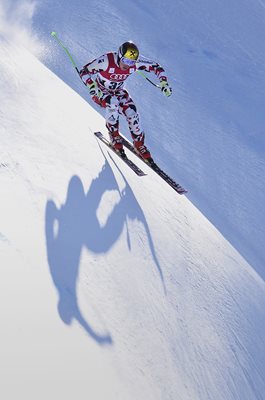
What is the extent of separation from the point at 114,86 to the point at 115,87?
0.03 metres

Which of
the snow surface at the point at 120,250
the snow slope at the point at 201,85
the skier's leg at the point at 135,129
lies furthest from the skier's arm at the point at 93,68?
the snow slope at the point at 201,85

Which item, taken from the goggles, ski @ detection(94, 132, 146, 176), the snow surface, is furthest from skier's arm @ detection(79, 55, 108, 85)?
ski @ detection(94, 132, 146, 176)

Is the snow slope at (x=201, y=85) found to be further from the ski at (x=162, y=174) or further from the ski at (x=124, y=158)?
the ski at (x=124, y=158)

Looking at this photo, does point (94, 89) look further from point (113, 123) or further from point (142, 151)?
point (142, 151)

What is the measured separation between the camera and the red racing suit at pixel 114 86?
7285 mm

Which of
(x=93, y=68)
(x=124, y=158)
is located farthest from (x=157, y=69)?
(x=124, y=158)

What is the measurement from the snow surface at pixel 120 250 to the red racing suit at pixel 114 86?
43 cm

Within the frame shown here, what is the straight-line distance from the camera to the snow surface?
3447mm

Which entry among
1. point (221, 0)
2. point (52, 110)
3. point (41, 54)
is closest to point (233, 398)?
point (52, 110)

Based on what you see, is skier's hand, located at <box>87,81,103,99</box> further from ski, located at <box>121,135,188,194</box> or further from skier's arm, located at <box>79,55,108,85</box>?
ski, located at <box>121,135,188,194</box>

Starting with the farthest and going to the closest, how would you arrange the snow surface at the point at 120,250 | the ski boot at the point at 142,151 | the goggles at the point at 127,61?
the ski boot at the point at 142,151 < the goggles at the point at 127,61 < the snow surface at the point at 120,250

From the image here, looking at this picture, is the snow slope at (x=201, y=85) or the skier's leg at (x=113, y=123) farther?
the snow slope at (x=201, y=85)

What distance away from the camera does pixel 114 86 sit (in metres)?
7.54

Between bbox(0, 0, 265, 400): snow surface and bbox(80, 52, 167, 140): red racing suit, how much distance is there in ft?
1.41
